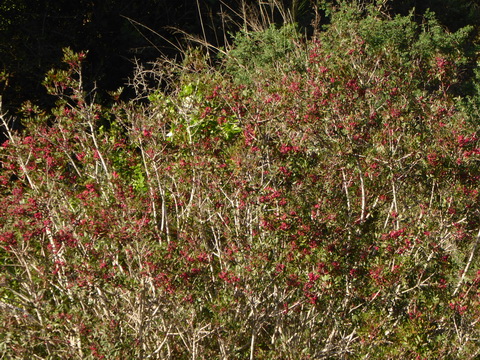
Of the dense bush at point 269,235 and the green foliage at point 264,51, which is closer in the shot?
the dense bush at point 269,235

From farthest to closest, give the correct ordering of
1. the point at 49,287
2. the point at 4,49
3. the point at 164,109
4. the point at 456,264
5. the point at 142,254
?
the point at 4,49 < the point at 164,109 < the point at 456,264 < the point at 49,287 < the point at 142,254

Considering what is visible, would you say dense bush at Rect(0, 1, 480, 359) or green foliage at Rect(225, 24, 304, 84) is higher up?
dense bush at Rect(0, 1, 480, 359)

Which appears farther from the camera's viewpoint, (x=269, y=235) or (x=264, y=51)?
(x=264, y=51)

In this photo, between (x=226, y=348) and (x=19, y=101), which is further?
(x=19, y=101)

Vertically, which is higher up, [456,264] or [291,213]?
[291,213]

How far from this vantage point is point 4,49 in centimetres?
972

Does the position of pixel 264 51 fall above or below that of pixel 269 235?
below

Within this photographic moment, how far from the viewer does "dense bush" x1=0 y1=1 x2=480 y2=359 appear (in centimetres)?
307

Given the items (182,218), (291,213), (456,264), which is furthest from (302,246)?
(456,264)

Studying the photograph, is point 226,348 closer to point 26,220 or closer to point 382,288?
point 382,288

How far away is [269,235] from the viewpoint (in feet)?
11.0

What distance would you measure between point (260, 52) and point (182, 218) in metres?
6.33

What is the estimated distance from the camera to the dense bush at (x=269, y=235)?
10.1 feet

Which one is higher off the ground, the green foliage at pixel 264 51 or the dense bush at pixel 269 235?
the dense bush at pixel 269 235
